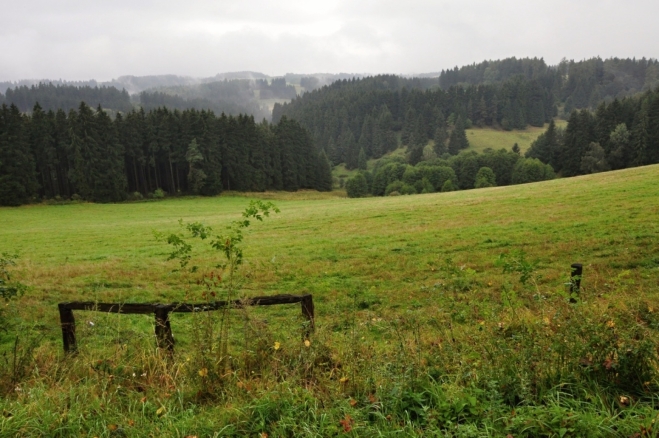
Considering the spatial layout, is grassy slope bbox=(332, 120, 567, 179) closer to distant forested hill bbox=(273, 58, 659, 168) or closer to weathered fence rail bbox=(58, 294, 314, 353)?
distant forested hill bbox=(273, 58, 659, 168)

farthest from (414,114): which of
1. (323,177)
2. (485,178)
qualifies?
(323,177)

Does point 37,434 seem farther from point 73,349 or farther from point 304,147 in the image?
point 304,147

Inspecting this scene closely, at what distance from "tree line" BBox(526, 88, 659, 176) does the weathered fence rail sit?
93.8 meters

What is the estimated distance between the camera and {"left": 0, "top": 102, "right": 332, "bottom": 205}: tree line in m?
60.7

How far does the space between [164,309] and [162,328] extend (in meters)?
0.32

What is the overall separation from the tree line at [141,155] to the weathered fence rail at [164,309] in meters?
63.2

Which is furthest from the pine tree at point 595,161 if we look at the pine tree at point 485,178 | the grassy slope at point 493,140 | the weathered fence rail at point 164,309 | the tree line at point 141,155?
the weathered fence rail at point 164,309

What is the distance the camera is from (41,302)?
12148 mm

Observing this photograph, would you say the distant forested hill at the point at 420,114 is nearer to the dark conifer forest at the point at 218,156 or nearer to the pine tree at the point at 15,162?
the dark conifer forest at the point at 218,156

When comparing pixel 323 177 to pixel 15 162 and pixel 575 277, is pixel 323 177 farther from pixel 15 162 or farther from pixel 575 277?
pixel 575 277

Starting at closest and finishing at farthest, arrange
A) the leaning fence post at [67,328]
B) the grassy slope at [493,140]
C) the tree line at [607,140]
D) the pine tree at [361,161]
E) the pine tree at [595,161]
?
the leaning fence post at [67,328] < the tree line at [607,140] < the pine tree at [595,161] < the pine tree at [361,161] < the grassy slope at [493,140]

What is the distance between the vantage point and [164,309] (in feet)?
21.9

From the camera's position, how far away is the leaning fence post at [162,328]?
664 cm

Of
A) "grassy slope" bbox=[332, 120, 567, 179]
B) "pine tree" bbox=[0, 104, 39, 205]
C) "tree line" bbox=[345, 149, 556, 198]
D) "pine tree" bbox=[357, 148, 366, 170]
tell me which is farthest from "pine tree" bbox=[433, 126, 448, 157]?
"pine tree" bbox=[0, 104, 39, 205]
